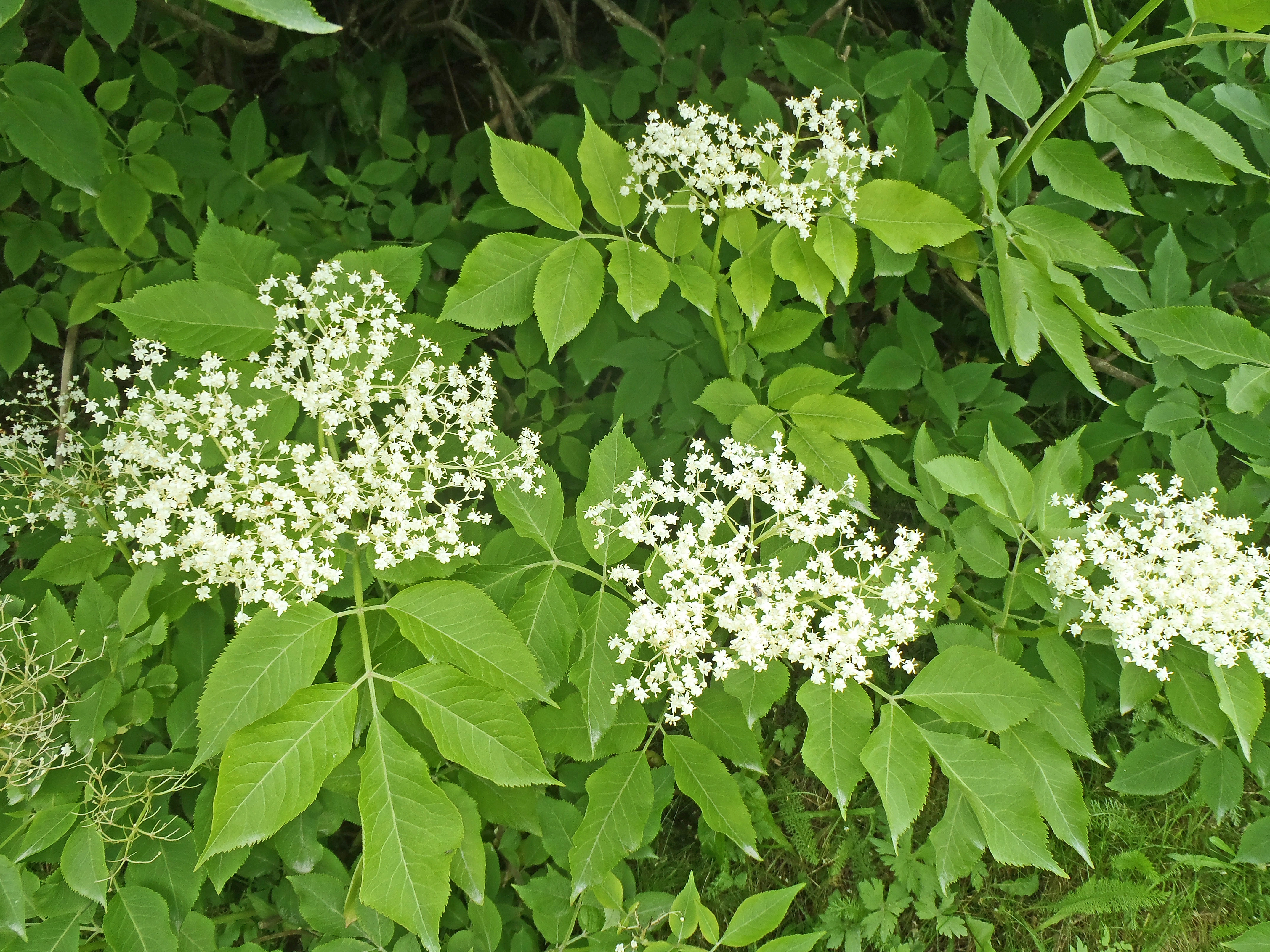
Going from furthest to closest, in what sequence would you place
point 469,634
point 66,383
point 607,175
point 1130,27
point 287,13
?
1. point 66,383
2. point 607,175
3. point 469,634
4. point 1130,27
5. point 287,13

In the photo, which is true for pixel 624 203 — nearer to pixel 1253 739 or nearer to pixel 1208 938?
pixel 1253 739

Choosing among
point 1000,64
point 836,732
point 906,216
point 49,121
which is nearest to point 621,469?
point 836,732

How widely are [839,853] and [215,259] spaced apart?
2.70m

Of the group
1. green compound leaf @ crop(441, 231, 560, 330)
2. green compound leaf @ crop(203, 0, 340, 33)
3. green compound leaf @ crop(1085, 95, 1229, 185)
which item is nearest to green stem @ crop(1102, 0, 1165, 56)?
green compound leaf @ crop(1085, 95, 1229, 185)

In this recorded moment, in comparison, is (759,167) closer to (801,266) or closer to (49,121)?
(801,266)

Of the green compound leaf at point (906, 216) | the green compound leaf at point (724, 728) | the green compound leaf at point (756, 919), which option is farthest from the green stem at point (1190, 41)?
the green compound leaf at point (756, 919)

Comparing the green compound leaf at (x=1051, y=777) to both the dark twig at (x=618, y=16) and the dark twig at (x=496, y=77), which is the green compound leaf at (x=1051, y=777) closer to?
the dark twig at (x=618, y=16)

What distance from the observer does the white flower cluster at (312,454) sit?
1.75m

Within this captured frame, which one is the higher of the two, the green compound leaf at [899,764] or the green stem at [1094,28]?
the green stem at [1094,28]

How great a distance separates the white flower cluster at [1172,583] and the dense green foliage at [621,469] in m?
0.05

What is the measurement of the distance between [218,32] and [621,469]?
6.80 feet

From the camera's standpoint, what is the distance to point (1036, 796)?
1824mm

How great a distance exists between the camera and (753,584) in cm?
183

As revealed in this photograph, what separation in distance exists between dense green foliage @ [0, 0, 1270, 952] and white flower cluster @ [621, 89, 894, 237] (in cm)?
3
